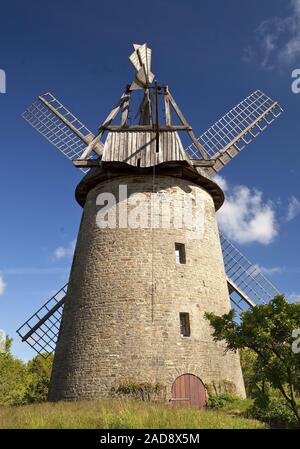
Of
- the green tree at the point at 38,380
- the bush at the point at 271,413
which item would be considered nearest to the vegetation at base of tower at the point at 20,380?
the green tree at the point at 38,380

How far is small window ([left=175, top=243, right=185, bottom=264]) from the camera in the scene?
1711 centimetres

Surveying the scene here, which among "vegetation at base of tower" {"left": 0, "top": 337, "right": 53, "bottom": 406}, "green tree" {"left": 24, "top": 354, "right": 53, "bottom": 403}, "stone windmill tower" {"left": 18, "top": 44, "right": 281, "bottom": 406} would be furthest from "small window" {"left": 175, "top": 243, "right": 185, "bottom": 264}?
"vegetation at base of tower" {"left": 0, "top": 337, "right": 53, "bottom": 406}

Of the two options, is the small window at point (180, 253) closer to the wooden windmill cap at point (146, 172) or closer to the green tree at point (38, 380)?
the wooden windmill cap at point (146, 172)

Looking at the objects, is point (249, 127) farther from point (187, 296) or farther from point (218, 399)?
point (218, 399)

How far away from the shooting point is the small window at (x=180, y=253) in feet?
56.1

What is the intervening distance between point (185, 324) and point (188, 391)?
8.39 ft

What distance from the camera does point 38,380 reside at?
37.9 m

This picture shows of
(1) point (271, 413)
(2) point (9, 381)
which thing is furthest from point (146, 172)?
(2) point (9, 381)

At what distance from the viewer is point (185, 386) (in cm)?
1456

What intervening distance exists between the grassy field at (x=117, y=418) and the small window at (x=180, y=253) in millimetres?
6023

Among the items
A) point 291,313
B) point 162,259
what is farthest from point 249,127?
point 291,313

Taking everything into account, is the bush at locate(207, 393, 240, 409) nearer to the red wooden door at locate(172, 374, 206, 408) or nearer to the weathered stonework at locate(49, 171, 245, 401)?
the red wooden door at locate(172, 374, 206, 408)

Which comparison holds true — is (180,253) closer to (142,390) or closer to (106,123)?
(142,390)

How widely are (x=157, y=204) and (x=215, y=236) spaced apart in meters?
3.61
